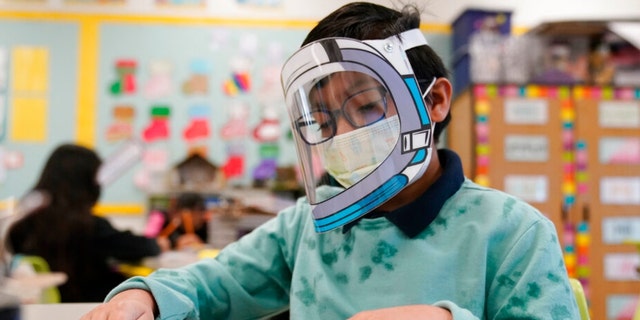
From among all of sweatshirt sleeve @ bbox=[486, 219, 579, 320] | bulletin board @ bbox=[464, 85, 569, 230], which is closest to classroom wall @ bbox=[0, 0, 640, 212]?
bulletin board @ bbox=[464, 85, 569, 230]

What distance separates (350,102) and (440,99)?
0.16 metres

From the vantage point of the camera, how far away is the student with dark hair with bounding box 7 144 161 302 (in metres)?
2.33

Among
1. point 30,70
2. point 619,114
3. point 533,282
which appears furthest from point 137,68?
point 533,282

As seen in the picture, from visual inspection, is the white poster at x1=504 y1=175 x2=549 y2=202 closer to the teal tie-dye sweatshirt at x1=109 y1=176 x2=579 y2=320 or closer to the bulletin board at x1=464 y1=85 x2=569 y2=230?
the bulletin board at x1=464 y1=85 x2=569 y2=230

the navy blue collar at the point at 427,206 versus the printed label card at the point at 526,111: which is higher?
the navy blue collar at the point at 427,206

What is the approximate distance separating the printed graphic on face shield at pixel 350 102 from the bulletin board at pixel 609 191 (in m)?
3.13

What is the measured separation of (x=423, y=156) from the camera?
885mm

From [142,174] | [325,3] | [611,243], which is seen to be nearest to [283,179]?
[142,174]

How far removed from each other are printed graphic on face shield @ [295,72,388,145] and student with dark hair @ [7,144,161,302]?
1666 millimetres

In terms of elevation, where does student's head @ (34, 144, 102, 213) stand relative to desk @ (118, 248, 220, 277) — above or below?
above

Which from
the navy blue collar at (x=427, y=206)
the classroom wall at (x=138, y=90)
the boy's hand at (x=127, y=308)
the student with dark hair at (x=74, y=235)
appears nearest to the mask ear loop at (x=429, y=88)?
the navy blue collar at (x=427, y=206)

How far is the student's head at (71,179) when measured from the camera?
92.7 inches

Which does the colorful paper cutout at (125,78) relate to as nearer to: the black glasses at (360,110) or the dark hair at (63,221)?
the dark hair at (63,221)

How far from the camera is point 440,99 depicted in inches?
38.1
